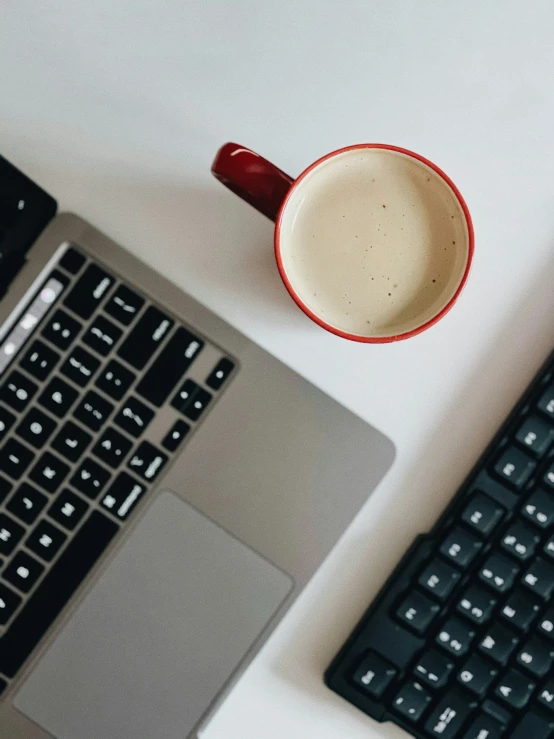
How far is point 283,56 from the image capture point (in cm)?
51

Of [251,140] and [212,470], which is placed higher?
[251,140]

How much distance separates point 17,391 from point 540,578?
1.24 feet

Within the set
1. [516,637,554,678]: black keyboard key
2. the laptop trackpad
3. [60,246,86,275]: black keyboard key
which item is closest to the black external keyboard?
[516,637,554,678]: black keyboard key

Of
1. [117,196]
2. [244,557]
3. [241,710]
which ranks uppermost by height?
[117,196]

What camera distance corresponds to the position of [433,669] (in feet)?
1.54

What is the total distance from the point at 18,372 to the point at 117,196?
0.15m

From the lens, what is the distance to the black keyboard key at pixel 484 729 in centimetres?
47

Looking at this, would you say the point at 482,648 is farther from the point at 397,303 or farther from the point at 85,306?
the point at 85,306

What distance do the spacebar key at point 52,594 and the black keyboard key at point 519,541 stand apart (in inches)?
10.8

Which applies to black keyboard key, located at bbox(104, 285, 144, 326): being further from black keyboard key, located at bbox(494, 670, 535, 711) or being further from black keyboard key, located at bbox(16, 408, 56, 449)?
black keyboard key, located at bbox(494, 670, 535, 711)

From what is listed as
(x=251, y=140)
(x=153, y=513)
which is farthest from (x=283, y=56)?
(x=153, y=513)

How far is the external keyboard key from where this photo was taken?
1.54 ft

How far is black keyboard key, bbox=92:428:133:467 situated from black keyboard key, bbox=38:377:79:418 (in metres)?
0.03

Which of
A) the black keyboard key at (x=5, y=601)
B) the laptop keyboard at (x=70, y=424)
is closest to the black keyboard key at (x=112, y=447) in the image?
the laptop keyboard at (x=70, y=424)
